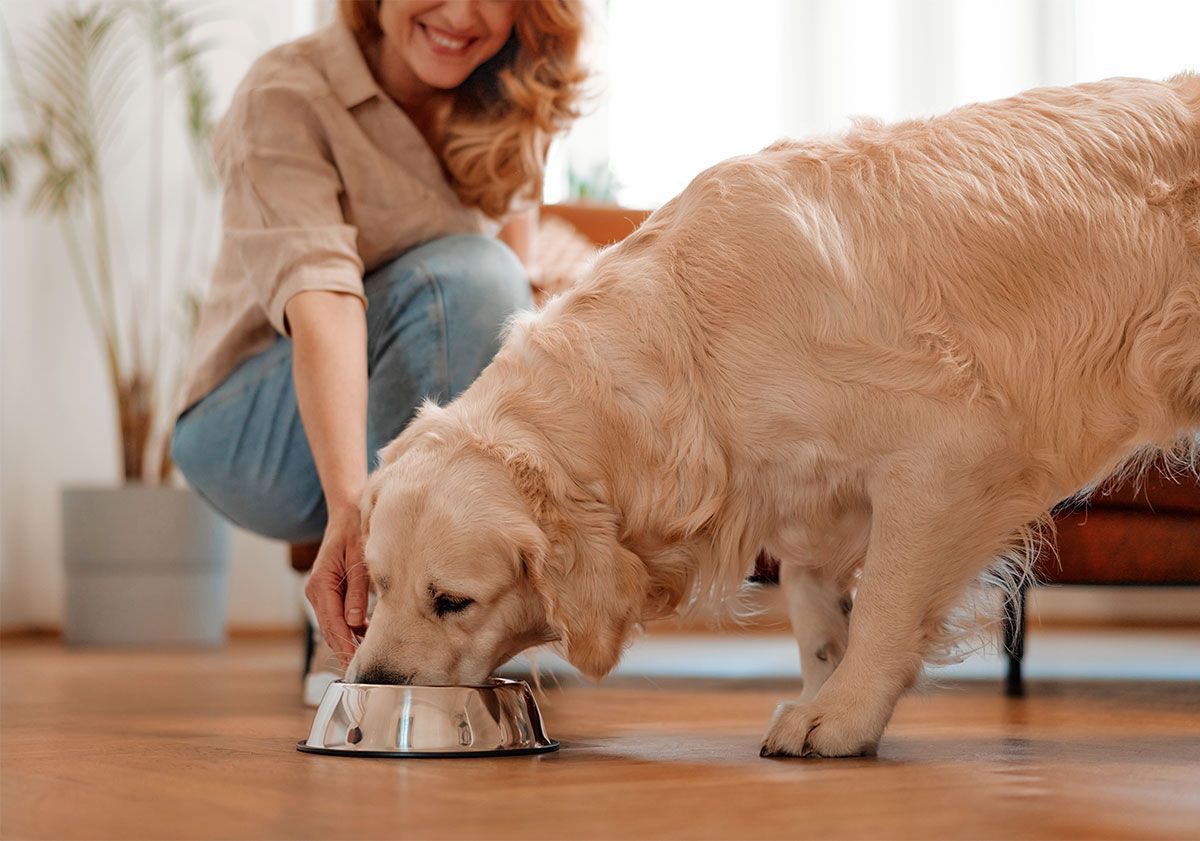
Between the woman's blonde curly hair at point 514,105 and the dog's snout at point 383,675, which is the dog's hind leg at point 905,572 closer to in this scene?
the dog's snout at point 383,675

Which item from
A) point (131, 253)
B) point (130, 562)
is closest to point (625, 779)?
point (130, 562)

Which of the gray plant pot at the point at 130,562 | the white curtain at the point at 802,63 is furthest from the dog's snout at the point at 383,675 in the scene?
the white curtain at the point at 802,63

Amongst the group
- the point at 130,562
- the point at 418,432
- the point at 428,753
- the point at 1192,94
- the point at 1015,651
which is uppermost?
the point at 1192,94

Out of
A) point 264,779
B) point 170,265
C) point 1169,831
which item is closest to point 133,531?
point 170,265

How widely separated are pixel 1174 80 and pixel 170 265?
4.02 meters

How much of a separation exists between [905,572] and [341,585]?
77 centimetres

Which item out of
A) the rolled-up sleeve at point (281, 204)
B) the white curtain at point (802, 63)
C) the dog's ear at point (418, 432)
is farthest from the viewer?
the white curtain at point (802, 63)

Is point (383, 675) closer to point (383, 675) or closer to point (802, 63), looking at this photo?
point (383, 675)

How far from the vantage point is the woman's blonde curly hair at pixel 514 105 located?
8.50 feet

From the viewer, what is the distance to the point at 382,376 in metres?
2.47

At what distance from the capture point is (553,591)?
1.70m

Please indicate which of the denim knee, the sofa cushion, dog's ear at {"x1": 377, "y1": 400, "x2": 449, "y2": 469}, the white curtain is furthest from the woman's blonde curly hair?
the white curtain

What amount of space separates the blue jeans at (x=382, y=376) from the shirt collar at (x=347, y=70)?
306mm

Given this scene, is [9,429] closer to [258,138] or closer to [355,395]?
[258,138]
